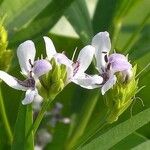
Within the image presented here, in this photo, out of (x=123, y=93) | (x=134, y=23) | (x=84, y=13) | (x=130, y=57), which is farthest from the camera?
(x=134, y=23)

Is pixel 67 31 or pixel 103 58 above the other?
pixel 103 58

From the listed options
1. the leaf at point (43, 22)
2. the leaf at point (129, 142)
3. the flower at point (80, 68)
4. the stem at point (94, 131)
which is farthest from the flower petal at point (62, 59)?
the leaf at point (43, 22)

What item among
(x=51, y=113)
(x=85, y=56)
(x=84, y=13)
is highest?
(x=85, y=56)

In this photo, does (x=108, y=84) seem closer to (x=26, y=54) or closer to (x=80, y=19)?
(x=26, y=54)

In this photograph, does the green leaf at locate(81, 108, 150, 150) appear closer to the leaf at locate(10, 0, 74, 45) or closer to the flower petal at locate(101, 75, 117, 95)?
the flower petal at locate(101, 75, 117, 95)

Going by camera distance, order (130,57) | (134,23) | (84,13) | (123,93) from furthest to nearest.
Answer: (134,23), (84,13), (130,57), (123,93)

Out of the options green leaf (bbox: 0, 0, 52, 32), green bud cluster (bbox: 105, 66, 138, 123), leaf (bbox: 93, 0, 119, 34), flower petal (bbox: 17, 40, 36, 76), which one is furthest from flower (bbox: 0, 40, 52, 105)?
leaf (bbox: 93, 0, 119, 34)

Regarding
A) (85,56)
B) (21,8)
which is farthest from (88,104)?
(85,56)

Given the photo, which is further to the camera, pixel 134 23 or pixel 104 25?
pixel 134 23

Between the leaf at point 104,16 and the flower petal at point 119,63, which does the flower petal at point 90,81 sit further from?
the leaf at point 104,16

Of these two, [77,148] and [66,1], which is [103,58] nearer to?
[77,148]
